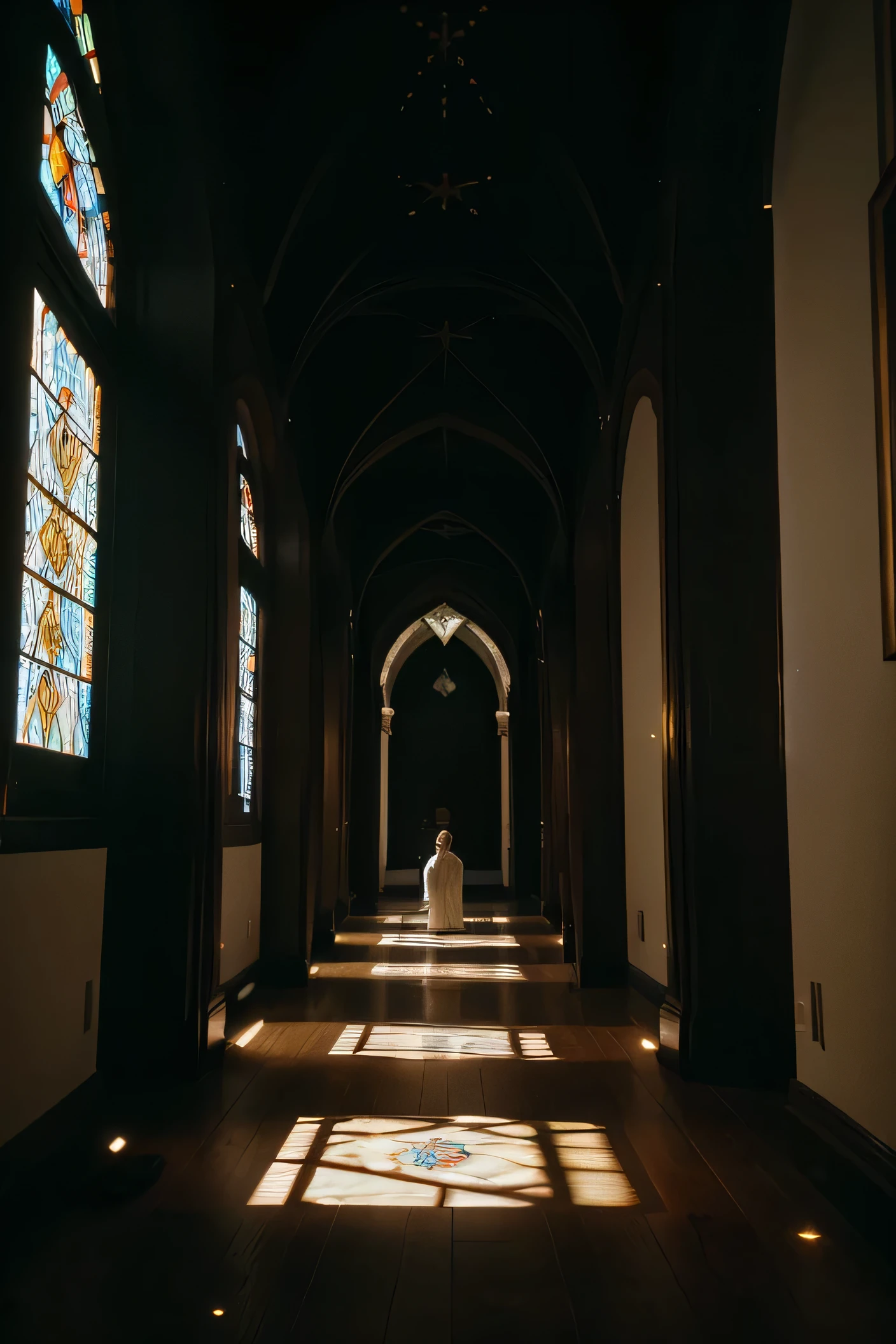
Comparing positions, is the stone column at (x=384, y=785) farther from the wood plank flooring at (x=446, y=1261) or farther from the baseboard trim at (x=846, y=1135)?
the wood plank flooring at (x=446, y=1261)

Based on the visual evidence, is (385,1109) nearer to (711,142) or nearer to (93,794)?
(93,794)

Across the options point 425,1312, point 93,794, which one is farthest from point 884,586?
point 93,794

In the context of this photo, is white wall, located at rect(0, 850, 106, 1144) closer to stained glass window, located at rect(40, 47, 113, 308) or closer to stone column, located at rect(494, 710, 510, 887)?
stained glass window, located at rect(40, 47, 113, 308)

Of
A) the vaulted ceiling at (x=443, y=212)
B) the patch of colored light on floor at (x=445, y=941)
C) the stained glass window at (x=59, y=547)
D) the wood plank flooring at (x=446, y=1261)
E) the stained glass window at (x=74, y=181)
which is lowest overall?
the patch of colored light on floor at (x=445, y=941)

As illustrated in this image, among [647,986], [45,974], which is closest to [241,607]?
[647,986]

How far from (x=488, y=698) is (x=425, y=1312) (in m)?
21.7

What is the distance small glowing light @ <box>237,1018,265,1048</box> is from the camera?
562 centimetres

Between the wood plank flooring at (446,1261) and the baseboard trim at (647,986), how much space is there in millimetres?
2806

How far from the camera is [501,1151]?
3582 millimetres

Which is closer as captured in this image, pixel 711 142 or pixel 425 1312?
pixel 425 1312

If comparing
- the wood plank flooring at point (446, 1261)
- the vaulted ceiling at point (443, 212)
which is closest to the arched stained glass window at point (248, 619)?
the vaulted ceiling at point (443, 212)

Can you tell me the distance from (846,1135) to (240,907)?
480 centimetres

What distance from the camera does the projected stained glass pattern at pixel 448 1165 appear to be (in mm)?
3098

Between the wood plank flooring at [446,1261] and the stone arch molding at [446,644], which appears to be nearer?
the wood plank flooring at [446,1261]
